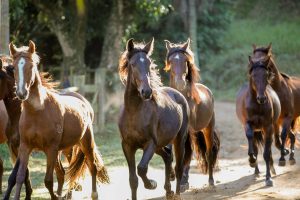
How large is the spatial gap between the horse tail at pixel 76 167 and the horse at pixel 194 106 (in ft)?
5.99

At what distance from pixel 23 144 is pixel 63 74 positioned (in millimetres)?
13539

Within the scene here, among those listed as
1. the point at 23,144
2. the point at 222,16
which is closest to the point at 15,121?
the point at 23,144

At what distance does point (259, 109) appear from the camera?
11383 millimetres

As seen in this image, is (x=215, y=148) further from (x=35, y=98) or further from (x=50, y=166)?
(x=35, y=98)

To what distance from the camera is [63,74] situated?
2156 centimetres

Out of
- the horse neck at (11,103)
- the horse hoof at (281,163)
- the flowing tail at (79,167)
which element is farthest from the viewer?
the horse hoof at (281,163)

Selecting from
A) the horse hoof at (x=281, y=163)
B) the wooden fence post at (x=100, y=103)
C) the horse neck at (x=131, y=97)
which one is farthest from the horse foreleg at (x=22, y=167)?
the wooden fence post at (x=100, y=103)

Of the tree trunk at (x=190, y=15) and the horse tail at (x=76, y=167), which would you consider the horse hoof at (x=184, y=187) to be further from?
the tree trunk at (x=190, y=15)

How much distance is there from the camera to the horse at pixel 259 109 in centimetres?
1098

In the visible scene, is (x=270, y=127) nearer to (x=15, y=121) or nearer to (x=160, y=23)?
(x=15, y=121)

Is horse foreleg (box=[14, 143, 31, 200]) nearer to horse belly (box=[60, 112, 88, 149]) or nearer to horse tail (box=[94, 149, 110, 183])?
horse belly (box=[60, 112, 88, 149])

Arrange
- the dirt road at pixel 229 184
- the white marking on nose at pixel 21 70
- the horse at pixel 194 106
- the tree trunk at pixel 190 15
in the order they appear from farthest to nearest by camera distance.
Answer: the tree trunk at pixel 190 15
the horse at pixel 194 106
the dirt road at pixel 229 184
the white marking on nose at pixel 21 70

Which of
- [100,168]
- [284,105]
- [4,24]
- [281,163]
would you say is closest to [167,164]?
[100,168]

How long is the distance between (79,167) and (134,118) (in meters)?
Result: 1.83
